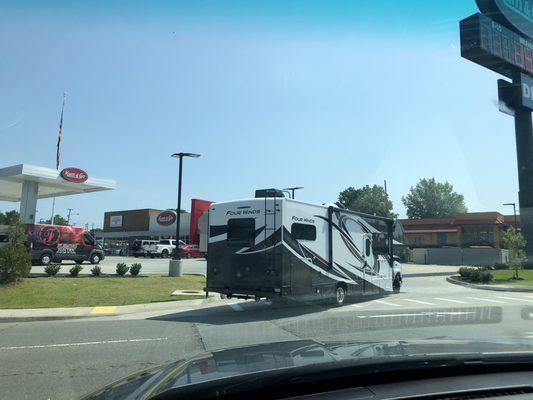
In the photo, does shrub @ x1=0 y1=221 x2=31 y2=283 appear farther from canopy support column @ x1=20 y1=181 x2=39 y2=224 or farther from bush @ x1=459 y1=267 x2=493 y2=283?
bush @ x1=459 y1=267 x2=493 y2=283

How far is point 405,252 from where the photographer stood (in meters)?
56.7

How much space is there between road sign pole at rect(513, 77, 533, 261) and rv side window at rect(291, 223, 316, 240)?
29462mm

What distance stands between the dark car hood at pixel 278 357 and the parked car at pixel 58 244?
88.1ft

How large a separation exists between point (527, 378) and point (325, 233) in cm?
1298

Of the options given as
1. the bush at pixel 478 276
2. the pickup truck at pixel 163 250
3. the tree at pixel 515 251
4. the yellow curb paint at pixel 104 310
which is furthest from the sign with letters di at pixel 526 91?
the yellow curb paint at pixel 104 310

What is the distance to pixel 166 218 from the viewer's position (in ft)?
211

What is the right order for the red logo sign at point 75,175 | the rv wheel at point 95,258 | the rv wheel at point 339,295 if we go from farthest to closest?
the rv wheel at point 95,258, the red logo sign at point 75,175, the rv wheel at point 339,295

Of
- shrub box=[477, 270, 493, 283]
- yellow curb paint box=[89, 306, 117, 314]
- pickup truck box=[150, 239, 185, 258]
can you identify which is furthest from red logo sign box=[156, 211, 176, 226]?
yellow curb paint box=[89, 306, 117, 314]

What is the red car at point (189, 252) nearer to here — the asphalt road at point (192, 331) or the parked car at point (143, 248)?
the parked car at point (143, 248)

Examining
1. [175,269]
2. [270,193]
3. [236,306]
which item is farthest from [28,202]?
[270,193]

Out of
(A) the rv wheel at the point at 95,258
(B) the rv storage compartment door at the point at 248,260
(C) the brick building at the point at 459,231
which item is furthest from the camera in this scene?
A: (C) the brick building at the point at 459,231

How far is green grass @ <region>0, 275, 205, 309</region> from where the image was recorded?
15.6 m

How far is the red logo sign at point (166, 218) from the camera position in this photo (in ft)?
208

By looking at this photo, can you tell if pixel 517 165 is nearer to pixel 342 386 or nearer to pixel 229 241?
pixel 229 241
